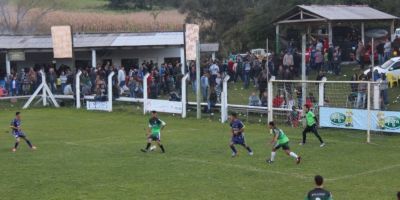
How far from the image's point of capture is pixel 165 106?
38.5 m

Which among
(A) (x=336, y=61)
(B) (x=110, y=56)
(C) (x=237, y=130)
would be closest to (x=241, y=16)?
(B) (x=110, y=56)

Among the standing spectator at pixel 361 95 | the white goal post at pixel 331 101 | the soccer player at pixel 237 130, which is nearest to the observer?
→ the soccer player at pixel 237 130

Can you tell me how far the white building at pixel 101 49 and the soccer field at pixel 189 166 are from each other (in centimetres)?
1839

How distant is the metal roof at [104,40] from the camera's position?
50969 mm

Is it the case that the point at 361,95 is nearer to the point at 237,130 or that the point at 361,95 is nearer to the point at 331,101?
the point at 331,101

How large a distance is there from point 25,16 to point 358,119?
65.8 m

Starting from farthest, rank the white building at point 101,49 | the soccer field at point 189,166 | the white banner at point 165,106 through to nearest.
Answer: the white building at point 101,49 < the white banner at point 165,106 < the soccer field at point 189,166

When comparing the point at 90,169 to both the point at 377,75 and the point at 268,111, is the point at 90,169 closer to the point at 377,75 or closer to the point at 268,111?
the point at 268,111

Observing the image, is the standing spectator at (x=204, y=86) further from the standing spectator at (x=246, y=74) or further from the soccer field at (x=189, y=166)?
the soccer field at (x=189, y=166)

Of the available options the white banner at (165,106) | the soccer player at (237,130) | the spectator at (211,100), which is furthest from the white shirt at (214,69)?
the soccer player at (237,130)

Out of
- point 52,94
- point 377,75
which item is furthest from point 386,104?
point 52,94

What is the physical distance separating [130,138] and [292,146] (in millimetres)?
7411

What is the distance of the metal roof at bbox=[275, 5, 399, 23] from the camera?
3916 cm

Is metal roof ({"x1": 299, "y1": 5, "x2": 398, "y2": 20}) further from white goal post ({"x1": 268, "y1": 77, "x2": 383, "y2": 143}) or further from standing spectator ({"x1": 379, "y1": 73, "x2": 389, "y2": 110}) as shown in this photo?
standing spectator ({"x1": 379, "y1": 73, "x2": 389, "y2": 110})
